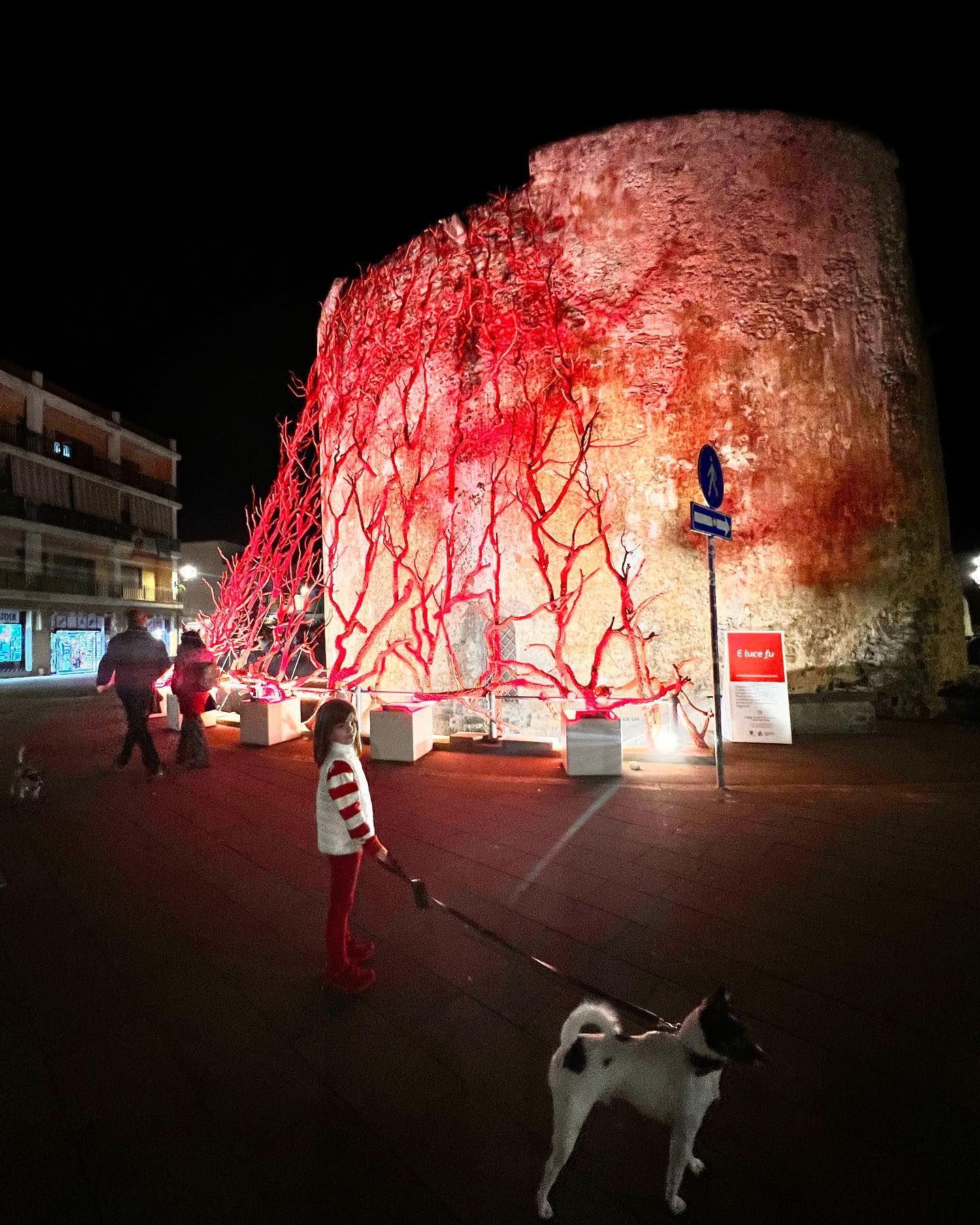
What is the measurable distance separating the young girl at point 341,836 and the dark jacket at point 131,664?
14.6 feet

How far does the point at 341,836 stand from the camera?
8.61 feet

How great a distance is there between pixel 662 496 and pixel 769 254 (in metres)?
3.69

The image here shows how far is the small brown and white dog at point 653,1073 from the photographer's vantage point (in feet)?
5.00

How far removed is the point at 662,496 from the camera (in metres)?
8.09

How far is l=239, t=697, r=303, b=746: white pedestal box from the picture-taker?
25.3 feet

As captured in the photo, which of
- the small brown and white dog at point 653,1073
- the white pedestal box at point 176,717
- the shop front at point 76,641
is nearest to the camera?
the small brown and white dog at point 653,1073

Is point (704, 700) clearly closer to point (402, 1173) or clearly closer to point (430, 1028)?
point (430, 1028)

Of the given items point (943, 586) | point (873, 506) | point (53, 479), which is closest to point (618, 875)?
point (873, 506)

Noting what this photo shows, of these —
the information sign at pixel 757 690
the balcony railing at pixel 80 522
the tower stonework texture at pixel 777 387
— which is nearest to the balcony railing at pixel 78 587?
the balcony railing at pixel 80 522

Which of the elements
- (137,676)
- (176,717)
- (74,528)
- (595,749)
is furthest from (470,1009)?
(74,528)

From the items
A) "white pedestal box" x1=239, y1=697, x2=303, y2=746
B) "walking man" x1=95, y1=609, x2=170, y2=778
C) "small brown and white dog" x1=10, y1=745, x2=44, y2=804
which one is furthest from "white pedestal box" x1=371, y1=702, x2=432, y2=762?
"small brown and white dog" x1=10, y1=745, x2=44, y2=804

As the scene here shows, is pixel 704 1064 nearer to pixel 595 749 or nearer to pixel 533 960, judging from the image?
pixel 533 960

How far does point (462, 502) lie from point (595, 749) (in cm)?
454

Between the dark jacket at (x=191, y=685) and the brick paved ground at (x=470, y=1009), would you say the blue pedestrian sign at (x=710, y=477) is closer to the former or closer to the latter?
the brick paved ground at (x=470, y=1009)
